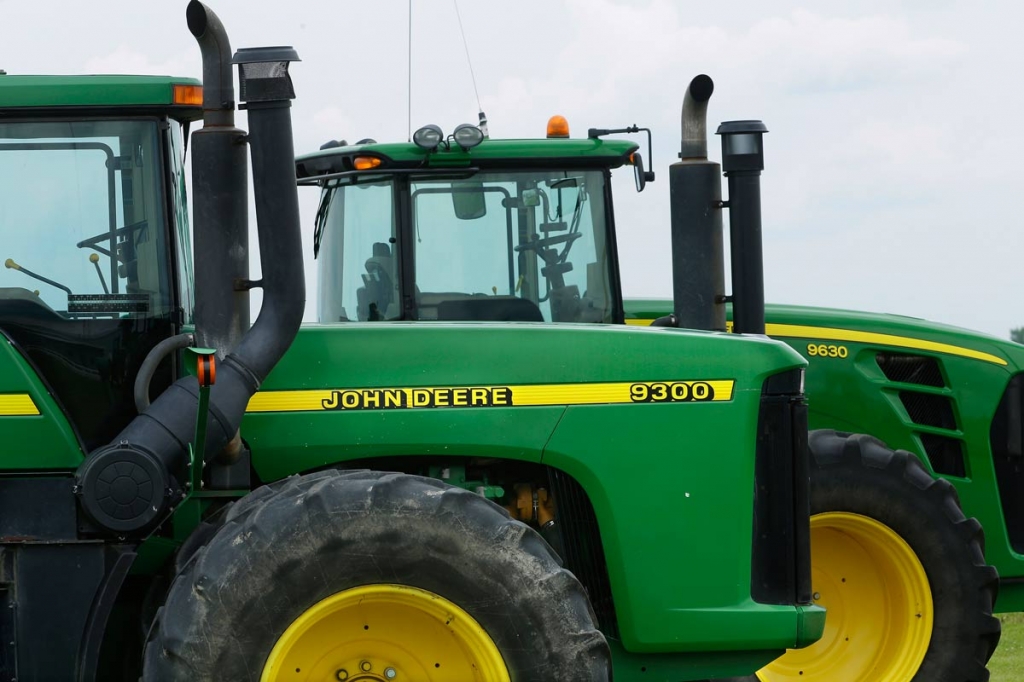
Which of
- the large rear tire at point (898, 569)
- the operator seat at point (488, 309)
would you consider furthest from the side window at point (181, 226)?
the large rear tire at point (898, 569)

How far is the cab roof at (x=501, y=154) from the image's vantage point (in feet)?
23.2

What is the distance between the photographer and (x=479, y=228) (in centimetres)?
704

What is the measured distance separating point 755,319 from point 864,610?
60.4 inches

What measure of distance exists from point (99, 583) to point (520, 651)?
1287 millimetres

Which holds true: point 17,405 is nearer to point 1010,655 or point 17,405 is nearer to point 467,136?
point 467,136

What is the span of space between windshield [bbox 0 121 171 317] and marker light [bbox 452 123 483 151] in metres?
2.59

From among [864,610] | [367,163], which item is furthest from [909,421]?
[367,163]

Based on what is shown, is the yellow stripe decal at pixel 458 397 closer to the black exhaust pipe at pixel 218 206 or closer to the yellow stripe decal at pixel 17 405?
the black exhaust pipe at pixel 218 206

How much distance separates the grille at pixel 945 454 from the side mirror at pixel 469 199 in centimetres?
250

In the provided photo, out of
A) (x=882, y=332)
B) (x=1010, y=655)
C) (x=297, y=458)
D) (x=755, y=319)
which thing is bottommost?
(x=1010, y=655)

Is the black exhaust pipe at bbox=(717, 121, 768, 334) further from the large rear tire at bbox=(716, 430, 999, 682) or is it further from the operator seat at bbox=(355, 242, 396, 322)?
the operator seat at bbox=(355, 242, 396, 322)

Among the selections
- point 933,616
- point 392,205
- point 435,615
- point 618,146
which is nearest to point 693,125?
point 618,146

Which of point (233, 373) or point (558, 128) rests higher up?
point (558, 128)

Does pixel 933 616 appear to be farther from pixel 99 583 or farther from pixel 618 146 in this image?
pixel 99 583
